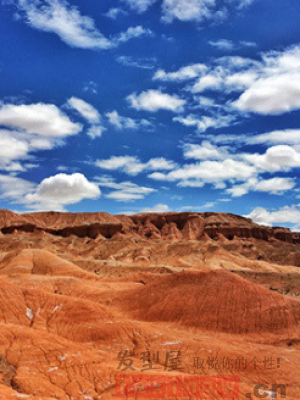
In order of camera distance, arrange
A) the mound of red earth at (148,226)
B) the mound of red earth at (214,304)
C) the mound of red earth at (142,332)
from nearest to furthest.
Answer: the mound of red earth at (142,332), the mound of red earth at (214,304), the mound of red earth at (148,226)

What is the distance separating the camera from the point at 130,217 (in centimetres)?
15462

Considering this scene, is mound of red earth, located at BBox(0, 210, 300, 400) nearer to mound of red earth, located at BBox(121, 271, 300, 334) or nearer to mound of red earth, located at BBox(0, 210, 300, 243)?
mound of red earth, located at BBox(121, 271, 300, 334)

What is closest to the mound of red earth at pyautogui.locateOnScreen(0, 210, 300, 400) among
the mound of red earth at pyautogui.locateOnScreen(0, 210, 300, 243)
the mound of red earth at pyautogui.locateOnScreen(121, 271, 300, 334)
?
the mound of red earth at pyautogui.locateOnScreen(121, 271, 300, 334)

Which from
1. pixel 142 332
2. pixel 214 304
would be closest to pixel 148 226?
pixel 214 304

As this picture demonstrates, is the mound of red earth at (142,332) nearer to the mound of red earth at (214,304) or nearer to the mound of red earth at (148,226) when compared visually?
the mound of red earth at (214,304)

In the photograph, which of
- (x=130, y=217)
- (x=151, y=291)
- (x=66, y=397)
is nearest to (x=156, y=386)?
(x=66, y=397)

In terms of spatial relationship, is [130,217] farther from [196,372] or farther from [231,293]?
[196,372]

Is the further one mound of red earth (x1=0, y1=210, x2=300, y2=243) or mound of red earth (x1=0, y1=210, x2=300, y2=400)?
mound of red earth (x1=0, y1=210, x2=300, y2=243)

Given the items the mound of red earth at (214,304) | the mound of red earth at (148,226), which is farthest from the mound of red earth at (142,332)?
the mound of red earth at (148,226)

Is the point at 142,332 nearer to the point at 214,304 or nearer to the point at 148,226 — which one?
the point at 214,304

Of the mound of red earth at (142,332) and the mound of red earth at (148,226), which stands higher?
the mound of red earth at (148,226)

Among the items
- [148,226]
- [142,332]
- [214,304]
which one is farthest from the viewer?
[148,226]

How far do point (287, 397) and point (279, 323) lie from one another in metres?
12.0

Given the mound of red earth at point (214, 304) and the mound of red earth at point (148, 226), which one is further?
the mound of red earth at point (148, 226)
